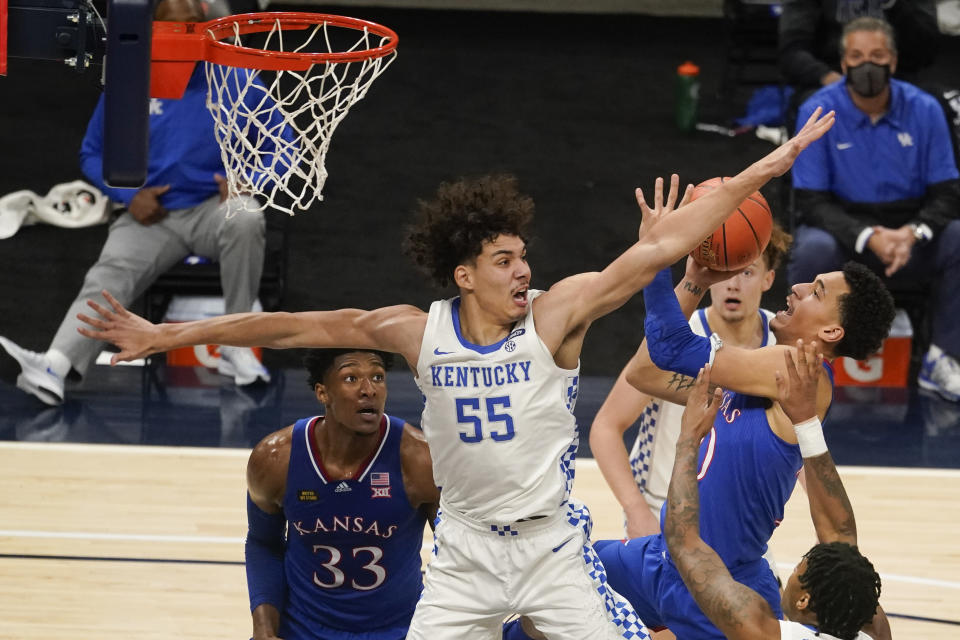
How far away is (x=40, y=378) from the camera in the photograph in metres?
7.76

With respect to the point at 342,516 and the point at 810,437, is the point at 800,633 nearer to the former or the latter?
the point at 810,437

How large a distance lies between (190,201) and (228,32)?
3.24 m

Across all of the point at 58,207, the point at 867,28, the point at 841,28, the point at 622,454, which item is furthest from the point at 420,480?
the point at 841,28

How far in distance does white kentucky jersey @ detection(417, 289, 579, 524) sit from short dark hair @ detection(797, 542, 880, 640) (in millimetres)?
859

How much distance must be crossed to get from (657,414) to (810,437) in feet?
4.31

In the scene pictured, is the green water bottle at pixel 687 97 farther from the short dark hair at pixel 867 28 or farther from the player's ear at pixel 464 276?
the player's ear at pixel 464 276

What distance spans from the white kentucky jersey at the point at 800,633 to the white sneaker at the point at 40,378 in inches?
199

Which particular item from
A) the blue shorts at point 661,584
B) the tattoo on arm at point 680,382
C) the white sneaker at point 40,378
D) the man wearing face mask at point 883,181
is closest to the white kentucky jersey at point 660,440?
the tattoo on arm at point 680,382

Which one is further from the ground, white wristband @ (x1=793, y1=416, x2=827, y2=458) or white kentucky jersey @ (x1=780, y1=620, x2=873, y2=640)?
white wristband @ (x1=793, y1=416, x2=827, y2=458)

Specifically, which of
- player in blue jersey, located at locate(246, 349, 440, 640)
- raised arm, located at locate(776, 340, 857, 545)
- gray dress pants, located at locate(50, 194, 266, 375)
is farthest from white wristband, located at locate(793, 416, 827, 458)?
gray dress pants, located at locate(50, 194, 266, 375)

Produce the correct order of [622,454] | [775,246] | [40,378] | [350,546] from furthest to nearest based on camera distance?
[40,378]
[775,246]
[622,454]
[350,546]

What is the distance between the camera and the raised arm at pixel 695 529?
157 inches

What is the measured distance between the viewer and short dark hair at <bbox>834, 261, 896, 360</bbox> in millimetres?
4430

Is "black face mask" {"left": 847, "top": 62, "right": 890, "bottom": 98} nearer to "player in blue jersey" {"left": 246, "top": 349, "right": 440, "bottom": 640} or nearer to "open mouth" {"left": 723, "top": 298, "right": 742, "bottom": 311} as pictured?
"open mouth" {"left": 723, "top": 298, "right": 742, "bottom": 311}
